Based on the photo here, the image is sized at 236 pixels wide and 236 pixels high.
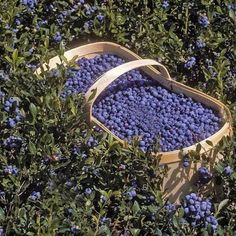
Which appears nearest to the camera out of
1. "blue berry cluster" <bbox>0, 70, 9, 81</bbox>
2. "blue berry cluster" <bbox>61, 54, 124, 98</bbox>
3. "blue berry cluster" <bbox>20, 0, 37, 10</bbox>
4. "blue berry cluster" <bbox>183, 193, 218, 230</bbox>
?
"blue berry cluster" <bbox>183, 193, 218, 230</bbox>

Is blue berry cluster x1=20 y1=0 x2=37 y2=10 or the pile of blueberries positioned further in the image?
blue berry cluster x1=20 y1=0 x2=37 y2=10

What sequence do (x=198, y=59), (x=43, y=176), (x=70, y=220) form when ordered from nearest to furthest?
(x=70, y=220) < (x=43, y=176) < (x=198, y=59)

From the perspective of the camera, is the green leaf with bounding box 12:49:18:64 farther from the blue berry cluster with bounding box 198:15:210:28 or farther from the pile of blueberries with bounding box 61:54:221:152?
the blue berry cluster with bounding box 198:15:210:28

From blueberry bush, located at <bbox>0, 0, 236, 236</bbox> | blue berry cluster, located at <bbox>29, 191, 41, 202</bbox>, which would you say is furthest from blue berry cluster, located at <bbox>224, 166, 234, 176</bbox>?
blue berry cluster, located at <bbox>29, 191, 41, 202</bbox>

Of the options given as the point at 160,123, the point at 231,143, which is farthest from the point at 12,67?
the point at 231,143

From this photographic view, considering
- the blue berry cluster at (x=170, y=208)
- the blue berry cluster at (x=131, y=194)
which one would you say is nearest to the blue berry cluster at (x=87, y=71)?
the blue berry cluster at (x=131, y=194)

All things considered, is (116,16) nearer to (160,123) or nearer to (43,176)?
(160,123)

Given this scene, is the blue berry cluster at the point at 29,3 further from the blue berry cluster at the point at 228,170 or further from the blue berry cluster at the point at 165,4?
the blue berry cluster at the point at 228,170
